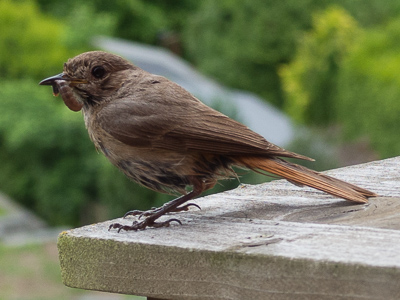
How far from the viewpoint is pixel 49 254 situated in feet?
32.5

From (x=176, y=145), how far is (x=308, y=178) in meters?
0.47

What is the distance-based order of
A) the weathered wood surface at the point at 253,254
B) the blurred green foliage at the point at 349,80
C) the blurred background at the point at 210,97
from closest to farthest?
the weathered wood surface at the point at 253,254, the blurred background at the point at 210,97, the blurred green foliage at the point at 349,80

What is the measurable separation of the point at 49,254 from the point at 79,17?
8.08m

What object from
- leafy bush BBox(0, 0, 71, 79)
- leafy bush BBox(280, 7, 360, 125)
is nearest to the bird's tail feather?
leafy bush BBox(280, 7, 360, 125)

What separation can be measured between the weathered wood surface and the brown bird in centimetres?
21

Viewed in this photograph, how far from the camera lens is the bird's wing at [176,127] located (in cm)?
279

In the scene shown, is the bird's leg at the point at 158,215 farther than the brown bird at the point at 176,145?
No

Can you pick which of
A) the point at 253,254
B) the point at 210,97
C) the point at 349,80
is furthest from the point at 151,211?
the point at 349,80

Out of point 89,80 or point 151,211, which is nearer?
point 151,211

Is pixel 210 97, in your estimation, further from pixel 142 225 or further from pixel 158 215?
pixel 142 225

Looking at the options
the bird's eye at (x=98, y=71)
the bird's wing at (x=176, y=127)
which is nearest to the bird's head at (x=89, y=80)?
the bird's eye at (x=98, y=71)

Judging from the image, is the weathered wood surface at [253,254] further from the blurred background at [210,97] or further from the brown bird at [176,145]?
the blurred background at [210,97]

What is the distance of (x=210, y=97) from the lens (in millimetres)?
8969

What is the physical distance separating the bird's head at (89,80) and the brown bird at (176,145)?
8 cm
